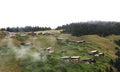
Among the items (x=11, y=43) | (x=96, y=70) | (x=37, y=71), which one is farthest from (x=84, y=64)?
(x=11, y=43)

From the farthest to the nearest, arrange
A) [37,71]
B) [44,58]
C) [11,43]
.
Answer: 1. [11,43]
2. [44,58]
3. [37,71]

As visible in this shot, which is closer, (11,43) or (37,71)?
(37,71)

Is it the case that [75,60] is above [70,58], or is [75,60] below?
below

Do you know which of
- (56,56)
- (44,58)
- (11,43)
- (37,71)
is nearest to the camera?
(37,71)

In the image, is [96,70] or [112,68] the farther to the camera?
[112,68]

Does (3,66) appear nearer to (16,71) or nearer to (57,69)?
(16,71)

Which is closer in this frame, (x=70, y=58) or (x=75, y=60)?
(x=75, y=60)

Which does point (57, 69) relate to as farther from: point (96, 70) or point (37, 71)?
point (96, 70)

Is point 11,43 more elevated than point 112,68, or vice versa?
point 11,43

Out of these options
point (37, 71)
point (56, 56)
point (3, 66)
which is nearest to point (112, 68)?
point (56, 56)
